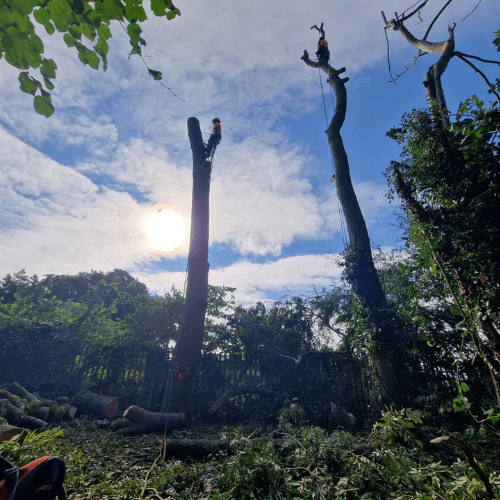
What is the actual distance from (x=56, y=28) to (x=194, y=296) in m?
7.19

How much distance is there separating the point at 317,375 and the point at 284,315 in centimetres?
217

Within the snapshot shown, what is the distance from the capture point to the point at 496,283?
2.76 meters

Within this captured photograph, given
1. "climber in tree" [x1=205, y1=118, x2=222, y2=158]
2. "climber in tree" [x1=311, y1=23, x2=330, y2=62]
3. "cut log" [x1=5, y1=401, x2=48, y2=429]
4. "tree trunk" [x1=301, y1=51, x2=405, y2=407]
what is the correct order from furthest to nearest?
"climber in tree" [x1=205, y1=118, x2=222, y2=158], "climber in tree" [x1=311, y1=23, x2=330, y2=62], "cut log" [x1=5, y1=401, x2=48, y2=429], "tree trunk" [x1=301, y1=51, x2=405, y2=407]

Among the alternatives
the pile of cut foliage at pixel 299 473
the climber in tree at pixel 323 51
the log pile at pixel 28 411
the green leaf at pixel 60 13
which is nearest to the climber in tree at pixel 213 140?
the climber in tree at pixel 323 51

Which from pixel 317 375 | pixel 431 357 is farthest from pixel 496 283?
pixel 317 375

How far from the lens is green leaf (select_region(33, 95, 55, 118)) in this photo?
2.50m

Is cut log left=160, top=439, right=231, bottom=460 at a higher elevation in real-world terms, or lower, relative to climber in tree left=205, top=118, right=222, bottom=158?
lower

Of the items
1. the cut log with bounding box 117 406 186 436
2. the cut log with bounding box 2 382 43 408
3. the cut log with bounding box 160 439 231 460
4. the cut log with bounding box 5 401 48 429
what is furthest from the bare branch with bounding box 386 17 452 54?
the cut log with bounding box 2 382 43 408

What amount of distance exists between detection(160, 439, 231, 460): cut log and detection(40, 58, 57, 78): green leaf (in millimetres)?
4564

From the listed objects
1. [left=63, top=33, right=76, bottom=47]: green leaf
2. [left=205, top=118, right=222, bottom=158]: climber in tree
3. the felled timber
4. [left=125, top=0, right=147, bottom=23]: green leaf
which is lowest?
the felled timber

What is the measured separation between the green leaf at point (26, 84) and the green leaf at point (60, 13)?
1.68 ft

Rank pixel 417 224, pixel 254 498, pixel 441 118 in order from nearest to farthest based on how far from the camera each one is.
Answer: pixel 254 498 < pixel 417 224 < pixel 441 118

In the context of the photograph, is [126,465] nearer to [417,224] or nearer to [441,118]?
[417,224]

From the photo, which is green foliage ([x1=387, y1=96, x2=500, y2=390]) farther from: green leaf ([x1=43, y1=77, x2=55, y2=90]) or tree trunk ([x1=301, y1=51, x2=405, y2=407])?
green leaf ([x1=43, y1=77, x2=55, y2=90])
